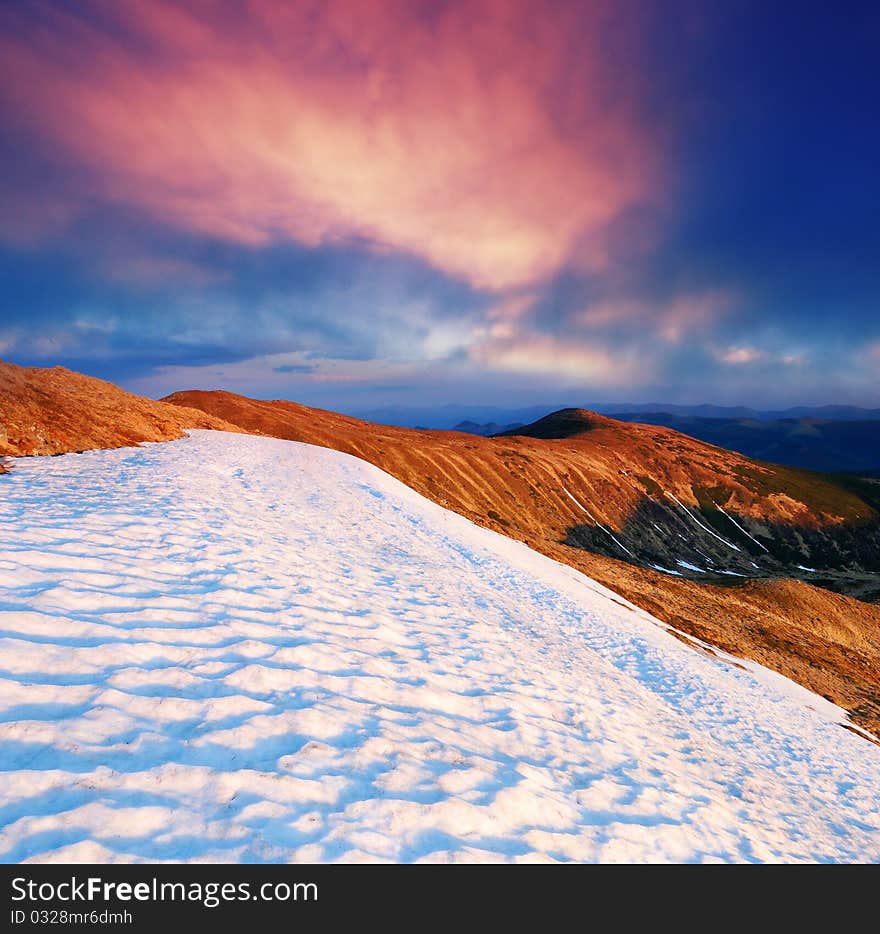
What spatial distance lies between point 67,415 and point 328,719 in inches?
1064

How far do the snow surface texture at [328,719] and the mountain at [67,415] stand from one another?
4.84 m

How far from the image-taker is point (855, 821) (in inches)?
427

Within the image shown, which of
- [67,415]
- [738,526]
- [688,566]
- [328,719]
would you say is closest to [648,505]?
[688,566]

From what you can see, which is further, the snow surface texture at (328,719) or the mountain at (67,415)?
the mountain at (67,415)

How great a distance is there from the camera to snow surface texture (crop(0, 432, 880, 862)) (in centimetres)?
461

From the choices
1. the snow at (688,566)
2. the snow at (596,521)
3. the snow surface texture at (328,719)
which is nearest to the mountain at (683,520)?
the snow at (596,521)

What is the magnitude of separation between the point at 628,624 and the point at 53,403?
34425 millimetres

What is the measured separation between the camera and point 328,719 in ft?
21.4

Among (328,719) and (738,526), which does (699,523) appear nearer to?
(738,526)

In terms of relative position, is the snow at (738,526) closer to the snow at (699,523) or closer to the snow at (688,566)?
the snow at (699,523)

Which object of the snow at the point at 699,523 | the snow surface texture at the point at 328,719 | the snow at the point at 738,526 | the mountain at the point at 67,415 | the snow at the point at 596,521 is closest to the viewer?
the snow surface texture at the point at 328,719

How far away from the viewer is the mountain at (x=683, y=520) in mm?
33938
